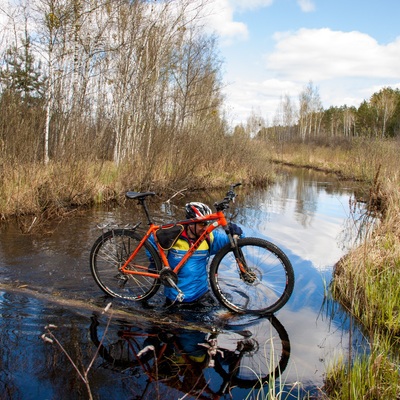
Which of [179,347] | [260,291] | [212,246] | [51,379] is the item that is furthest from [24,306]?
[260,291]

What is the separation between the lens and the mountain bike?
14.5ft

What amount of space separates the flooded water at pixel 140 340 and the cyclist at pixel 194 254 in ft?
0.78

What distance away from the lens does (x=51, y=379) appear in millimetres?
3041

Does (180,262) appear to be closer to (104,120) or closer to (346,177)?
(104,120)

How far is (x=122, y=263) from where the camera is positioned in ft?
15.8

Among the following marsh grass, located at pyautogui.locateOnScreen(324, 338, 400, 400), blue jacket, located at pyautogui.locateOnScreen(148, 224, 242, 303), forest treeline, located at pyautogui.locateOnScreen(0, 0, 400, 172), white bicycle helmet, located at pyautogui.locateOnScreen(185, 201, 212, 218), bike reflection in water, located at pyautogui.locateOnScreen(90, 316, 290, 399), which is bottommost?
bike reflection in water, located at pyautogui.locateOnScreen(90, 316, 290, 399)

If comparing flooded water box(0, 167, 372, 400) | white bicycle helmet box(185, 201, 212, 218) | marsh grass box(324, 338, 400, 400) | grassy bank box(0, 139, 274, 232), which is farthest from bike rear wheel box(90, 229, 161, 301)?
grassy bank box(0, 139, 274, 232)

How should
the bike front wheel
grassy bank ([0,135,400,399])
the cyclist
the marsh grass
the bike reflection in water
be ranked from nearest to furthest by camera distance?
the marsh grass < grassy bank ([0,135,400,399]) < the bike reflection in water < the bike front wheel < the cyclist

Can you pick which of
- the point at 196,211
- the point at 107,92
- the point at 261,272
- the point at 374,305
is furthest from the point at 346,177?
the point at 196,211

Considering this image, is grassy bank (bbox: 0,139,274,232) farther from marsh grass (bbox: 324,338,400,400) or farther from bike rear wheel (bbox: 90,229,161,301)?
marsh grass (bbox: 324,338,400,400)

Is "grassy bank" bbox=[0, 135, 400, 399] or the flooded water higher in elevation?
"grassy bank" bbox=[0, 135, 400, 399]

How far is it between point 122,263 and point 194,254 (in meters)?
0.94

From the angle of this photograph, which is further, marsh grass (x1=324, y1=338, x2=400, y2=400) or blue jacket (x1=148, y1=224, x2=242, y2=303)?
blue jacket (x1=148, y1=224, x2=242, y2=303)

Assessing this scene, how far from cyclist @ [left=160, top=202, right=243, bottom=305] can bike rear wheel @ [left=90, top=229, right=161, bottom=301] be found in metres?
0.22
